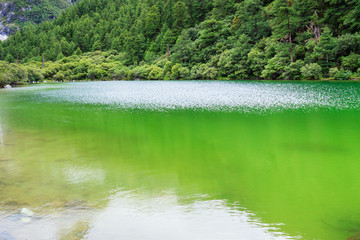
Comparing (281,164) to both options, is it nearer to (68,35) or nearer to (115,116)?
(115,116)

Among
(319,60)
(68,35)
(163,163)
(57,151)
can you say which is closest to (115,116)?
(57,151)

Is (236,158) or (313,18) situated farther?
(313,18)

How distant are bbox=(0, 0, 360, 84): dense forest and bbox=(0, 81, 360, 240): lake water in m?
35.0

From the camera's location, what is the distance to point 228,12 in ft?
275

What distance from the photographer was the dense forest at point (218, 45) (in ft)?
145

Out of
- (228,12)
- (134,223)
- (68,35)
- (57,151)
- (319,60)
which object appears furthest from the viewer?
(68,35)

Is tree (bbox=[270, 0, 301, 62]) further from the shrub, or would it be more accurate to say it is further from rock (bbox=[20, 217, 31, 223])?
rock (bbox=[20, 217, 31, 223])

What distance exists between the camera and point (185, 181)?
7016mm

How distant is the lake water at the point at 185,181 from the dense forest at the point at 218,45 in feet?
115

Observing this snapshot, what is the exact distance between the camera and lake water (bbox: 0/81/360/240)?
492 centimetres

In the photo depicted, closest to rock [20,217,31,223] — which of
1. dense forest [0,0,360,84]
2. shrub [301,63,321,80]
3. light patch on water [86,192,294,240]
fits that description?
light patch on water [86,192,294,240]

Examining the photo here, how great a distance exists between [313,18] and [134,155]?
52436 mm

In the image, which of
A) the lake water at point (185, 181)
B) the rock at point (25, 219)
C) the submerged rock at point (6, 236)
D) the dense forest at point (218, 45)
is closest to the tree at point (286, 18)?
the dense forest at point (218, 45)

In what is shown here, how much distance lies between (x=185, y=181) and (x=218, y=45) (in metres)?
65.9
